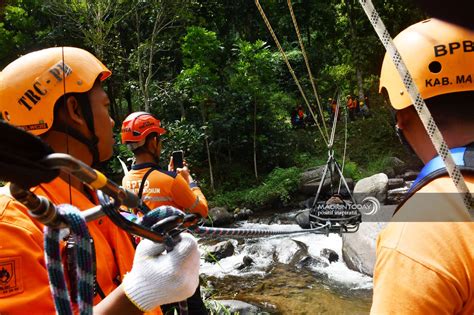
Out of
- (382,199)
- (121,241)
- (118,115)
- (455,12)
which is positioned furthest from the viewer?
(118,115)

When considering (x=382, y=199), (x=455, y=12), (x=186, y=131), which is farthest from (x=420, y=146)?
(x=186, y=131)

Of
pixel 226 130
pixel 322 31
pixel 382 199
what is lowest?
pixel 382 199

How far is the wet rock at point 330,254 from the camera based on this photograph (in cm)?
815

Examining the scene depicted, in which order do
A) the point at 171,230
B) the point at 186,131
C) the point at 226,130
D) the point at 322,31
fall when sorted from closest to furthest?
the point at 171,230, the point at 186,131, the point at 226,130, the point at 322,31

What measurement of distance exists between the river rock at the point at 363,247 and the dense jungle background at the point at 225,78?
219 inches

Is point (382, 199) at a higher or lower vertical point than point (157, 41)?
lower

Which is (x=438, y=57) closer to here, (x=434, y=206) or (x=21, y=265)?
(x=434, y=206)

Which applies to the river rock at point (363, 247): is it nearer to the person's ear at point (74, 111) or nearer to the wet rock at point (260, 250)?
the wet rock at point (260, 250)

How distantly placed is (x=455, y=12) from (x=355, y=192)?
39.6ft

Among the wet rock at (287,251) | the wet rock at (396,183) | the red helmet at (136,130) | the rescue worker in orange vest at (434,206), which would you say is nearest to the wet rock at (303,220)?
the wet rock at (287,251)

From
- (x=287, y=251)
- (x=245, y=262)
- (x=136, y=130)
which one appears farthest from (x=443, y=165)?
(x=287, y=251)

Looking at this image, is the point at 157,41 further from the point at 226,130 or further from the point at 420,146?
the point at 420,146

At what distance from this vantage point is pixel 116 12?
12312mm

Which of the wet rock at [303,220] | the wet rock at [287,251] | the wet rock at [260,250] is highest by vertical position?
the wet rock at [287,251]
